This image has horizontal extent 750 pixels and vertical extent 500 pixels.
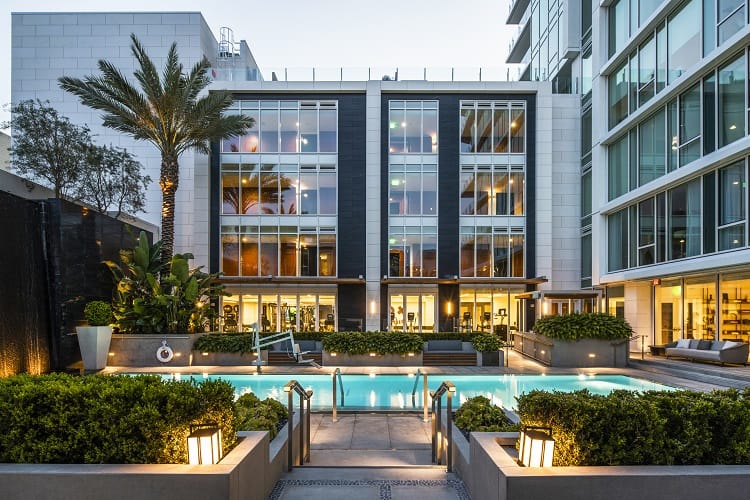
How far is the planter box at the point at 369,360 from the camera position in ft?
51.9

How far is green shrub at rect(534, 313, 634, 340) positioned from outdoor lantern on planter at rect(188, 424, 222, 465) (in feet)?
46.2

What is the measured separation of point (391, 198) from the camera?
2472cm

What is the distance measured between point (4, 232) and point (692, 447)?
14307mm

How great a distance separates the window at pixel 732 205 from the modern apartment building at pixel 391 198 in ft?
32.8

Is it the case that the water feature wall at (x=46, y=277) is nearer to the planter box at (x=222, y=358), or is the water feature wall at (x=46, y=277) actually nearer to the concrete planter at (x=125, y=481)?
the planter box at (x=222, y=358)

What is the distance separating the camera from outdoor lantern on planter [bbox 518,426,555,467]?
3865mm

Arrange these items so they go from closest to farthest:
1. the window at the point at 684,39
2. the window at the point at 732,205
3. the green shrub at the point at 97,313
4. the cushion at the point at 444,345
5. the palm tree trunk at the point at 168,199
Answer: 1. the window at the point at 732,205
2. the green shrub at the point at 97,313
3. the window at the point at 684,39
4. the cushion at the point at 444,345
5. the palm tree trunk at the point at 168,199

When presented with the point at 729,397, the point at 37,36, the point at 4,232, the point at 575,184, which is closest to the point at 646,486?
the point at 729,397

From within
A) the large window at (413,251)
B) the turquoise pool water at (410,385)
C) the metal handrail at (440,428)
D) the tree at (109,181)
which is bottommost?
the turquoise pool water at (410,385)

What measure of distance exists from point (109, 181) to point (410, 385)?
48.6 ft

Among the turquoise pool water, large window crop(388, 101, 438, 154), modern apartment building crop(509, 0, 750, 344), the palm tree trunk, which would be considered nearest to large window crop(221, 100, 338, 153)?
large window crop(388, 101, 438, 154)

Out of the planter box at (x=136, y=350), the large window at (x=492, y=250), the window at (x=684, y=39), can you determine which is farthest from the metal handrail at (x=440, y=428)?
the large window at (x=492, y=250)

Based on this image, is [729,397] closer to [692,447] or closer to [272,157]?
[692,447]

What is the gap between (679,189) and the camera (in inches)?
657
